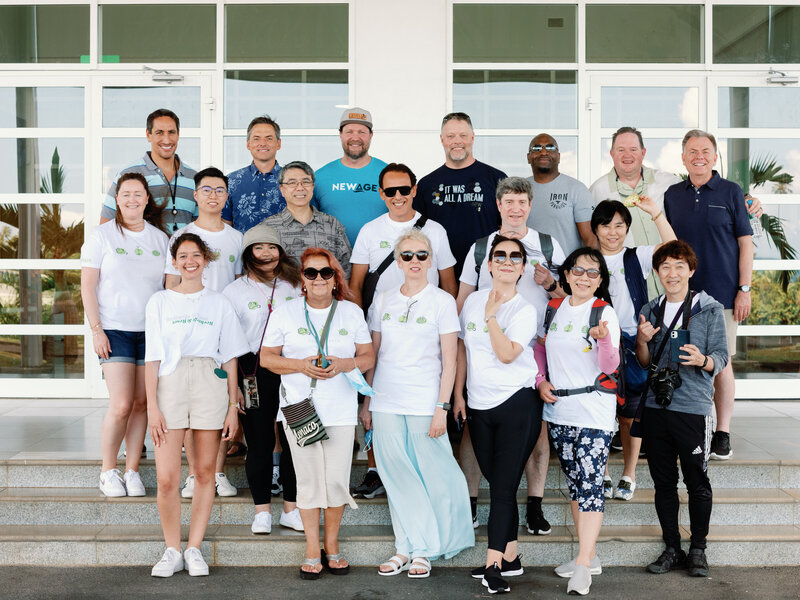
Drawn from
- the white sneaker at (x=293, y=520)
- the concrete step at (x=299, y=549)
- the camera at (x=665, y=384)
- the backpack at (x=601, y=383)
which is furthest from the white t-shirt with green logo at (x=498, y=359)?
the white sneaker at (x=293, y=520)

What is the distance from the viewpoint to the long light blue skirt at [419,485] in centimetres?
420

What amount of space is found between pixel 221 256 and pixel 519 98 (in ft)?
13.1

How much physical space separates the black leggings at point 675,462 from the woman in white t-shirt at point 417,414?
3.29 feet

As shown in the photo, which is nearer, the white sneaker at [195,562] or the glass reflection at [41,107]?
the white sneaker at [195,562]

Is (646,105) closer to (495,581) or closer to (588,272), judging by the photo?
(588,272)

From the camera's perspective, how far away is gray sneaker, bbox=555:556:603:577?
4098 mm

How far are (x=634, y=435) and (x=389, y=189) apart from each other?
190 centimetres

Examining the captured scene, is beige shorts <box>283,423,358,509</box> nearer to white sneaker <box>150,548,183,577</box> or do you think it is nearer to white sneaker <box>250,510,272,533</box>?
white sneaker <box>250,510,272,533</box>

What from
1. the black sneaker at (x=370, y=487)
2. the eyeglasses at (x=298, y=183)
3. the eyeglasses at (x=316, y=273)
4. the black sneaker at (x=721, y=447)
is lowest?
the black sneaker at (x=370, y=487)

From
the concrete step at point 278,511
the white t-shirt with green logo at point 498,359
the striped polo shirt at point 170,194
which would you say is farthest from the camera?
the striped polo shirt at point 170,194

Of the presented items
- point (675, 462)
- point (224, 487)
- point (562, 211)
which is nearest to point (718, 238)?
point (562, 211)

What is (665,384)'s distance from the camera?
159 inches

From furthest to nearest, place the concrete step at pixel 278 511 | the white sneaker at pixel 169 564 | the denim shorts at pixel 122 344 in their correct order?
the concrete step at pixel 278 511 → the denim shorts at pixel 122 344 → the white sneaker at pixel 169 564

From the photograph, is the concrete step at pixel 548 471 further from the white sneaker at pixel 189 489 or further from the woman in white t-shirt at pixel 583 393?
the woman in white t-shirt at pixel 583 393
